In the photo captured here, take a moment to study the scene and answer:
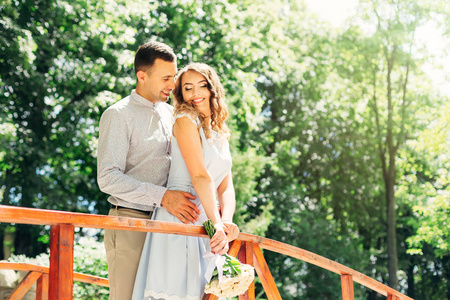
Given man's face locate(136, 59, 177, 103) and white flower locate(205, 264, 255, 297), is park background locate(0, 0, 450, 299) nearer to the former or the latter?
man's face locate(136, 59, 177, 103)

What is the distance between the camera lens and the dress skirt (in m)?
2.77

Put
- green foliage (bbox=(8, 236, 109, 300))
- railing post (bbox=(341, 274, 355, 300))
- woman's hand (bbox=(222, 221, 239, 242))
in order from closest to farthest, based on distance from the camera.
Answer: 1. woman's hand (bbox=(222, 221, 239, 242))
2. railing post (bbox=(341, 274, 355, 300))
3. green foliage (bbox=(8, 236, 109, 300))

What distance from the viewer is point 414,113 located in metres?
18.4

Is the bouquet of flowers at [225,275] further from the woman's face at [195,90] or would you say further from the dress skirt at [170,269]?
the woman's face at [195,90]

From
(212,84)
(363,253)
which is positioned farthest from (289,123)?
(212,84)

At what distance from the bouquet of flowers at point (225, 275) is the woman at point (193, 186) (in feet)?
0.16

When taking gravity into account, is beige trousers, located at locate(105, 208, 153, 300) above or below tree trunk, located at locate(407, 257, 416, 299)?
above

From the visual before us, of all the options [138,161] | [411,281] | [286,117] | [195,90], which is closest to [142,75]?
[195,90]

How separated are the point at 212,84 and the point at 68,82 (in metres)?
8.77

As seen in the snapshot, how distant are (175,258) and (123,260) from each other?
0.98 ft

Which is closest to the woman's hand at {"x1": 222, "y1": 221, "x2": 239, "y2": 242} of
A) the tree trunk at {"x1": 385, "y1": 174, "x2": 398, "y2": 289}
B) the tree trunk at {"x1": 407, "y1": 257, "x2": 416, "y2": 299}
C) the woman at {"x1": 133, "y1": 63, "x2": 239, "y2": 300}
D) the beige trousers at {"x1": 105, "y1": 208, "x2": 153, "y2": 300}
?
the woman at {"x1": 133, "y1": 63, "x2": 239, "y2": 300}

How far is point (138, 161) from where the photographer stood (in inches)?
121

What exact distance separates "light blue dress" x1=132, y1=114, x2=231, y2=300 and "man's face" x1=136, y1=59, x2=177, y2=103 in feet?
1.30

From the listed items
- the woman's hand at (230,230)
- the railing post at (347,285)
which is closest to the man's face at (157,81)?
the woman's hand at (230,230)
